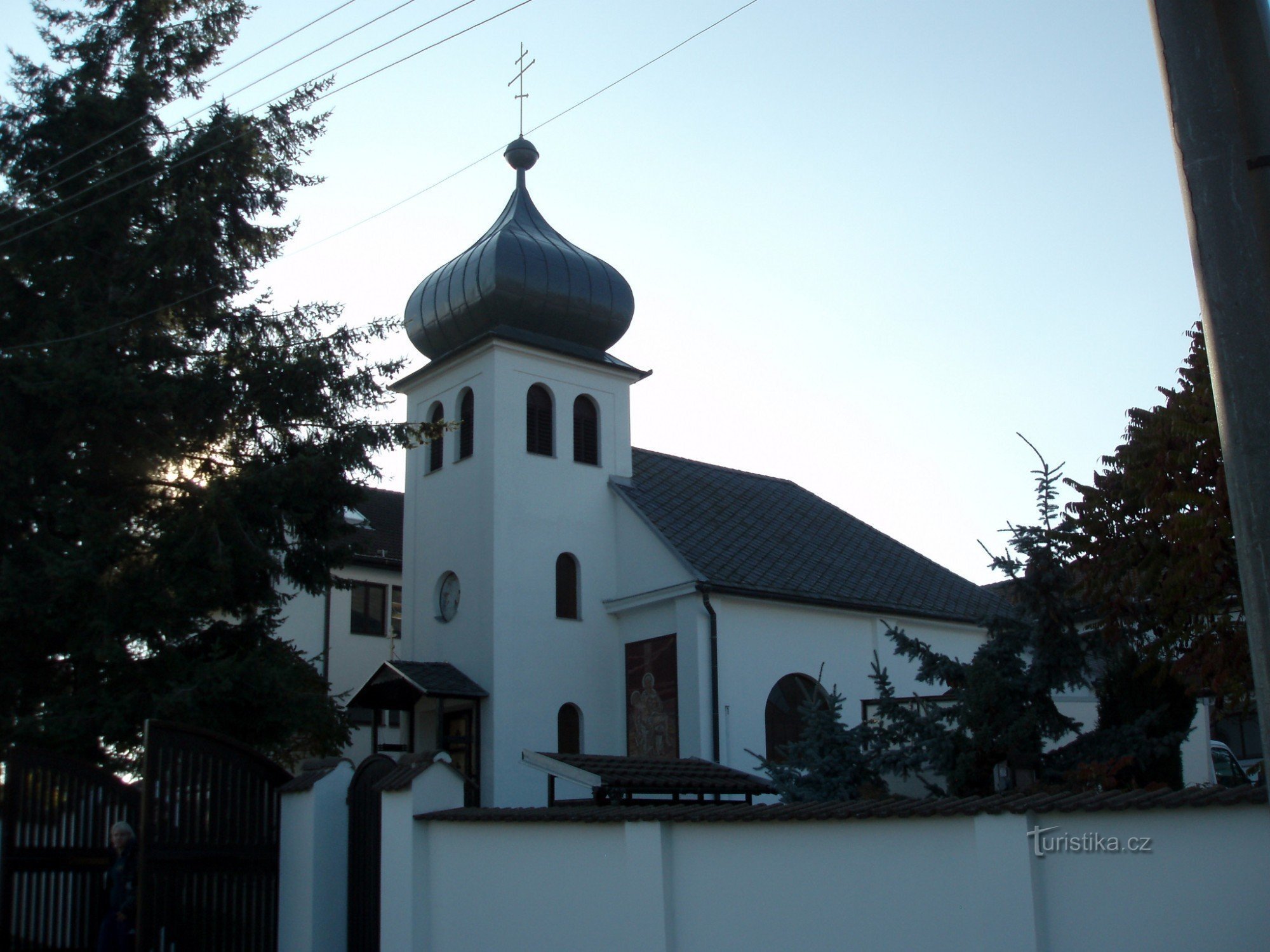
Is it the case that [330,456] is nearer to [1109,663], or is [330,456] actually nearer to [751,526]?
[1109,663]

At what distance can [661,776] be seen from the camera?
44.9 ft

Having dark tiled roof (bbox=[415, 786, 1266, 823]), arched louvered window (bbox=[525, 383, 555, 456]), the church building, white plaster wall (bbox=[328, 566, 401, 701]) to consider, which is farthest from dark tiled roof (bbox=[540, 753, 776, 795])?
white plaster wall (bbox=[328, 566, 401, 701])

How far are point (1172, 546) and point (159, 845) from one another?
8.82m

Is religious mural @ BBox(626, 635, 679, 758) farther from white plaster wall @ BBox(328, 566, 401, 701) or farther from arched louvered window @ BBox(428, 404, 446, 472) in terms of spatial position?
white plaster wall @ BBox(328, 566, 401, 701)

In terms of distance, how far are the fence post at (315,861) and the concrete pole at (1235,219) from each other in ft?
29.1

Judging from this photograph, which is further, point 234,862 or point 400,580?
point 400,580

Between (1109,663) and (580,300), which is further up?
(580,300)

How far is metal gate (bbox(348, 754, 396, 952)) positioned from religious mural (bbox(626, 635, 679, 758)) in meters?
10.0

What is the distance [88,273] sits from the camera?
52.9ft

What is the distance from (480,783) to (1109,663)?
12.0 meters

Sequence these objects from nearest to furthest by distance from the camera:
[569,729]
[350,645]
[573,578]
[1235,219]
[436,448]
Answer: [1235,219] → [569,729] → [573,578] → [436,448] → [350,645]

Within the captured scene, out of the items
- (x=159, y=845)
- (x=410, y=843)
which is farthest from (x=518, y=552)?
(x=159, y=845)

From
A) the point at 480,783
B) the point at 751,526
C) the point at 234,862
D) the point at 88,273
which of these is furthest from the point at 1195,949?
the point at 751,526

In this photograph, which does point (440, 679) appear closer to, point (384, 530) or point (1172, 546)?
point (384, 530)
